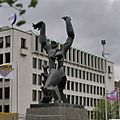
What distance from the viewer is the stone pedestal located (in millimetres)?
20031

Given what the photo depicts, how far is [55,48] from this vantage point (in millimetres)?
22406

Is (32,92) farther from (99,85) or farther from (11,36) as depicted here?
(99,85)

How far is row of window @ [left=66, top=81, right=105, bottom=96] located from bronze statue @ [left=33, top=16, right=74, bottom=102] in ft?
218

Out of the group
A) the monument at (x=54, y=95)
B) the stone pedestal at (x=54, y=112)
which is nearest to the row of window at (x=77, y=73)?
the monument at (x=54, y=95)

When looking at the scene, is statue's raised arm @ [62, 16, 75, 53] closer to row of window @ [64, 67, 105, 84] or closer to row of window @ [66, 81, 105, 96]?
row of window @ [64, 67, 105, 84]

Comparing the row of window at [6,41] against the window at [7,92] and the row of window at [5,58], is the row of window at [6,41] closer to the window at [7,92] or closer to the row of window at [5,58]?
Result: the row of window at [5,58]

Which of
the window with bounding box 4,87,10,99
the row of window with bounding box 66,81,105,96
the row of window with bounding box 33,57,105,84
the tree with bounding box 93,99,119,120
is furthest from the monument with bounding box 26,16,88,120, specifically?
the row of window with bounding box 66,81,105,96

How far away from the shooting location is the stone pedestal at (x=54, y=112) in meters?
→ 20.0

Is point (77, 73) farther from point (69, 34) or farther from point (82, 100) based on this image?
point (69, 34)

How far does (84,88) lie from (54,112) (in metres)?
77.1

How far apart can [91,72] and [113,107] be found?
2591cm

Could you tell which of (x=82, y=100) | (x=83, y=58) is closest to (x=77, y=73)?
(x=83, y=58)

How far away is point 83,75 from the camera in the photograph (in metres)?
96.9

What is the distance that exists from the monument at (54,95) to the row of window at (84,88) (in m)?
66.8
